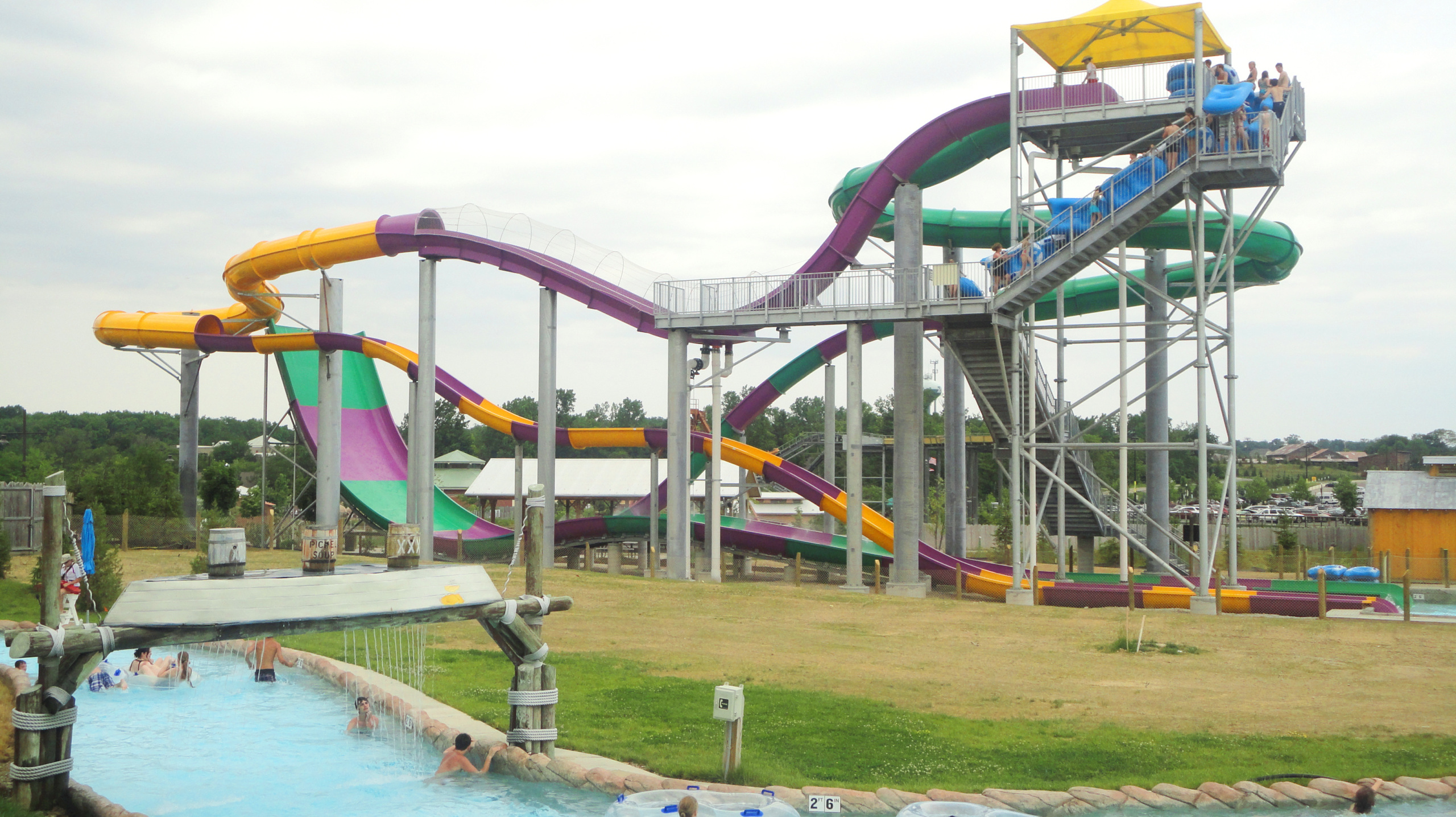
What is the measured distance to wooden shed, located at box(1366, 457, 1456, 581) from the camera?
3353cm

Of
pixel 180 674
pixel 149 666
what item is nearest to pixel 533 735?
pixel 180 674

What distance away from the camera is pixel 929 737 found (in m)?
11.6

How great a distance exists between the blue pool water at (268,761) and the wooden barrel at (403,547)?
2.20 m

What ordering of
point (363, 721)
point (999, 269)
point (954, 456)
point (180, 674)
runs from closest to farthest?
point (363, 721), point (180, 674), point (999, 269), point (954, 456)

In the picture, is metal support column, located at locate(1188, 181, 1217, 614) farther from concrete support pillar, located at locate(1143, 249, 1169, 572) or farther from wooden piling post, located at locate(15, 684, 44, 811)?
A: wooden piling post, located at locate(15, 684, 44, 811)

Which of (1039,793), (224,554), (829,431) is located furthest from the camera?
(829,431)

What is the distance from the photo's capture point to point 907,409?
2697 cm

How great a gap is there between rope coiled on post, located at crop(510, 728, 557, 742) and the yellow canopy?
18.9 meters

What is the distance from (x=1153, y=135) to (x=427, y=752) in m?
19.1

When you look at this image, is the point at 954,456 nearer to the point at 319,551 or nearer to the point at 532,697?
the point at 532,697

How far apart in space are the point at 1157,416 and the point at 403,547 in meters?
23.2

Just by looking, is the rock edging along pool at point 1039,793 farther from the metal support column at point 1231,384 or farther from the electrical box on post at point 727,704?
the metal support column at point 1231,384

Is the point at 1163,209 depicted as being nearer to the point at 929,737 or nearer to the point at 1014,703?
the point at 1014,703

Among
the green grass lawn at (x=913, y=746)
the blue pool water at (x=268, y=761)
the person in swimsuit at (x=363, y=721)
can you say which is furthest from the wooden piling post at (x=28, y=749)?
the green grass lawn at (x=913, y=746)
